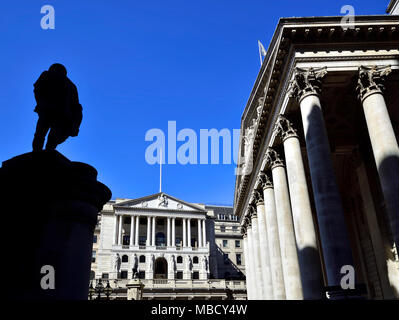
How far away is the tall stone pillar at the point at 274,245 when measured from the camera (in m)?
25.9

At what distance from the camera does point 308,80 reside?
1697 cm

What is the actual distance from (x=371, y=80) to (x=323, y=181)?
5935mm

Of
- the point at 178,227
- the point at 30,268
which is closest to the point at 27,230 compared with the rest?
the point at 30,268

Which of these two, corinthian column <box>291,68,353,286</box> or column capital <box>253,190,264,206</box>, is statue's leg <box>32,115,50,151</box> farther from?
column capital <box>253,190,264,206</box>

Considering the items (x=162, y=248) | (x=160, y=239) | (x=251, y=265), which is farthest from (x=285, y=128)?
(x=160, y=239)

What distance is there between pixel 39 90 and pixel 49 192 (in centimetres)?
240

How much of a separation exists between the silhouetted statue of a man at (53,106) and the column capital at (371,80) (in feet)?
47.4

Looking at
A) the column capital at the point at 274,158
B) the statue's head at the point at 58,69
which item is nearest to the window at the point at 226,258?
the column capital at the point at 274,158

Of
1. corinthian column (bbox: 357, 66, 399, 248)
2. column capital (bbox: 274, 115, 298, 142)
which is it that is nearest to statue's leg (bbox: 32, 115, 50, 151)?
corinthian column (bbox: 357, 66, 399, 248)

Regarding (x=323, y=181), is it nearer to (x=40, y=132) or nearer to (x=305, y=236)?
(x=305, y=236)

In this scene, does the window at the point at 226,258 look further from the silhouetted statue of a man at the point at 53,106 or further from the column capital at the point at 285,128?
the silhouetted statue of a man at the point at 53,106
